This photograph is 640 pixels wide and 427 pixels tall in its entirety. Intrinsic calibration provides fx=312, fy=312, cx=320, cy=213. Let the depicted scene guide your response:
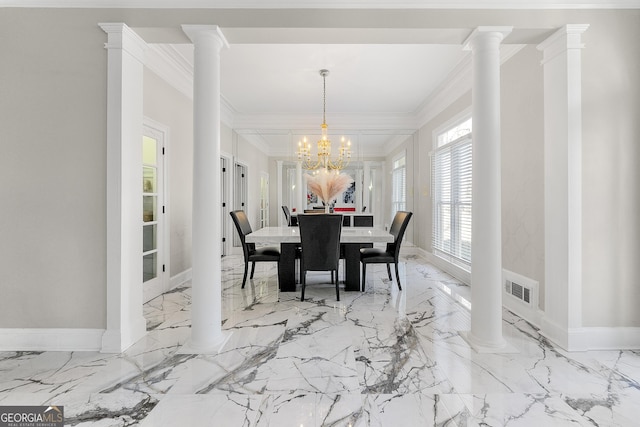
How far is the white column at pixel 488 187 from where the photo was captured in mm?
2254

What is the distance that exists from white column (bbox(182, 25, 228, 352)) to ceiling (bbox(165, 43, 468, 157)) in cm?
128

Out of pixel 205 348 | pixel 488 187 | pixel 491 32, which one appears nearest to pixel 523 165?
pixel 488 187

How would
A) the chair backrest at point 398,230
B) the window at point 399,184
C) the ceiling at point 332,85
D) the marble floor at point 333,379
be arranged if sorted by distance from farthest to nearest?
the window at point 399,184, the chair backrest at point 398,230, the ceiling at point 332,85, the marble floor at point 333,379

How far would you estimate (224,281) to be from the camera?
4.17m

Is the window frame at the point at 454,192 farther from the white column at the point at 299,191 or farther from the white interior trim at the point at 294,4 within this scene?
the white column at the point at 299,191

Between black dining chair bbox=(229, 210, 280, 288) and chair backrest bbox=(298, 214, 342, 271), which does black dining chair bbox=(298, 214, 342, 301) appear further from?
black dining chair bbox=(229, 210, 280, 288)

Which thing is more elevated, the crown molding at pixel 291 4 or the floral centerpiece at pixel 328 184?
the crown molding at pixel 291 4

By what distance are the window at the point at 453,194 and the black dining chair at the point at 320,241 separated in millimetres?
1955

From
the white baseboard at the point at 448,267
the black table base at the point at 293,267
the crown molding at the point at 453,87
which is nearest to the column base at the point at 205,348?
the black table base at the point at 293,267

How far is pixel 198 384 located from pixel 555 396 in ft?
6.56

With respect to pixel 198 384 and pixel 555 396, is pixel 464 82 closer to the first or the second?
pixel 555 396

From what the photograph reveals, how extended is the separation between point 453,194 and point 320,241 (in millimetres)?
2357

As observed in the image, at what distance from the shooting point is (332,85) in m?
4.54

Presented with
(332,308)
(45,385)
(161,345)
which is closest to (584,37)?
(332,308)
